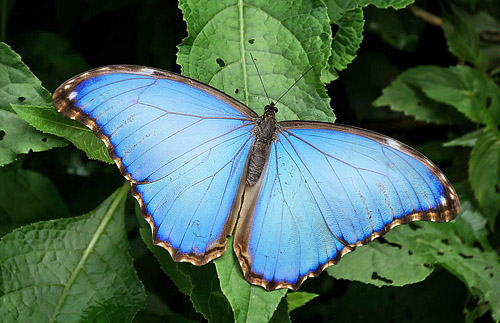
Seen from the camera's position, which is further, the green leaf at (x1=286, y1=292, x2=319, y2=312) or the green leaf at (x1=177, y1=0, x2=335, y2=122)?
the green leaf at (x1=286, y1=292, x2=319, y2=312)

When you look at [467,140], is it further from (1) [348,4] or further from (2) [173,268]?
(2) [173,268]

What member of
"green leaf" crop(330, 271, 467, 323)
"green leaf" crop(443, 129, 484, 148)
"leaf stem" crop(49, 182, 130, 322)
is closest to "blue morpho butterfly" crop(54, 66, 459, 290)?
"leaf stem" crop(49, 182, 130, 322)

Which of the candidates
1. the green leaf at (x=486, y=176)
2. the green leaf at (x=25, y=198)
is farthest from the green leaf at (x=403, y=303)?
the green leaf at (x=25, y=198)

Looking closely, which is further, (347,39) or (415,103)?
(415,103)

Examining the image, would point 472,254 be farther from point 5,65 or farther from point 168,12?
point 5,65

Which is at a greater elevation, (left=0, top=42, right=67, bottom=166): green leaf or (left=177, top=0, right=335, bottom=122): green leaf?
(left=177, top=0, right=335, bottom=122): green leaf

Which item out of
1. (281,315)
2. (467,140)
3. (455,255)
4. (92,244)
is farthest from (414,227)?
(92,244)

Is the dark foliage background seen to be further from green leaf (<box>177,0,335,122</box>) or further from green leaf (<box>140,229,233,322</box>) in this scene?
green leaf (<box>177,0,335,122</box>)

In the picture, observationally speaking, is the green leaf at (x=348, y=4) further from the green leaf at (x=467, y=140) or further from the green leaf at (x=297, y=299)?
the green leaf at (x=297, y=299)
